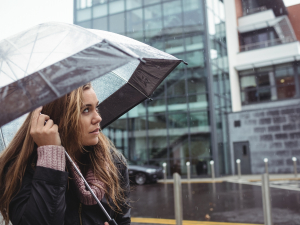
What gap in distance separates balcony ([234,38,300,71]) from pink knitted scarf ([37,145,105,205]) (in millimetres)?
18873

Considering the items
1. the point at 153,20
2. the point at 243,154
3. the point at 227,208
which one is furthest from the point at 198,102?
the point at 227,208

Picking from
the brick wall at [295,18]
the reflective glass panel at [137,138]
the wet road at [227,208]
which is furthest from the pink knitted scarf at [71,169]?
the brick wall at [295,18]

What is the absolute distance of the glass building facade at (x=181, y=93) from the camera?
1770 centimetres

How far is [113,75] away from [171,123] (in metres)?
15.7

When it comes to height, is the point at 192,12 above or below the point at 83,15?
below

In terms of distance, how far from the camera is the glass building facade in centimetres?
1770

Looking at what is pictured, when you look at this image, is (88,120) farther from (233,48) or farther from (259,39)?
(259,39)

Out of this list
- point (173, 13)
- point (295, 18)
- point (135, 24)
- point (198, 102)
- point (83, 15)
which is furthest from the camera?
point (295, 18)

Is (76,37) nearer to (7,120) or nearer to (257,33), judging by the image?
(7,120)

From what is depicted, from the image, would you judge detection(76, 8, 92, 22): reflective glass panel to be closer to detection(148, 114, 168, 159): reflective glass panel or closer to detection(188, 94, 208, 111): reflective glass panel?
detection(148, 114, 168, 159): reflective glass panel

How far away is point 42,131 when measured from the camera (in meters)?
1.53

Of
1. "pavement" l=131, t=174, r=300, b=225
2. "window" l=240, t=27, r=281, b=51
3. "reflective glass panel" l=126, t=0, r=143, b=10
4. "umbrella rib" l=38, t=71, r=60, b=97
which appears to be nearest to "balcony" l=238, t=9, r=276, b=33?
"window" l=240, t=27, r=281, b=51

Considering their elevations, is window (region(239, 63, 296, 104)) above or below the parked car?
above

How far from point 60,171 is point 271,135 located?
18.5m
